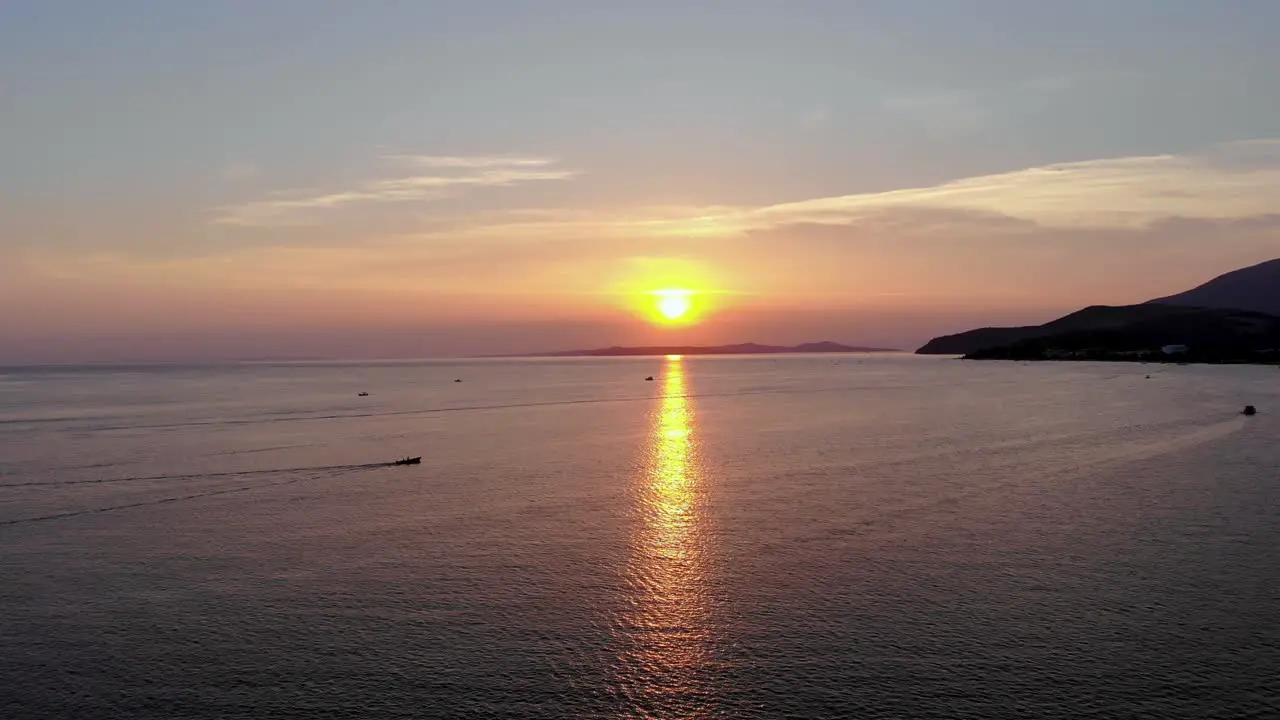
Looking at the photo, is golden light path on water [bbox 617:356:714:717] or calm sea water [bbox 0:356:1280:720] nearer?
golden light path on water [bbox 617:356:714:717]

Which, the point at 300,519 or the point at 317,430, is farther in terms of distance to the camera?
the point at 317,430

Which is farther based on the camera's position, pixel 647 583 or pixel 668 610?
pixel 647 583

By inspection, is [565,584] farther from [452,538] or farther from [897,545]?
[897,545]

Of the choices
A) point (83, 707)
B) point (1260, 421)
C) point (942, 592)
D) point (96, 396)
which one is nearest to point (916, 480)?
point (942, 592)

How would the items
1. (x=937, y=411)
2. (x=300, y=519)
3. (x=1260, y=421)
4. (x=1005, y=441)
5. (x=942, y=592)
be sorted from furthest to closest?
(x=937, y=411) < (x=1260, y=421) < (x=1005, y=441) < (x=300, y=519) < (x=942, y=592)
